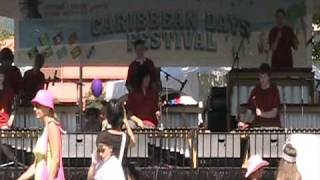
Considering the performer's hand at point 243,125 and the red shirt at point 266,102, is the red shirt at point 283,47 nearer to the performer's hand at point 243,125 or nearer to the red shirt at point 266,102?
the performer's hand at point 243,125

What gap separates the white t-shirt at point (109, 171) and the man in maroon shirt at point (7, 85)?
4.30 m

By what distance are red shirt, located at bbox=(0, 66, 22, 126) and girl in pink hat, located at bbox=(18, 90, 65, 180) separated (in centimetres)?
424

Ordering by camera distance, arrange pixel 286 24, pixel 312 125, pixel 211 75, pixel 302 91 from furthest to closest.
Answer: pixel 211 75, pixel 286 24, pixel 302 91, pixel 312 125

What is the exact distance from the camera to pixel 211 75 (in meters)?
18.0

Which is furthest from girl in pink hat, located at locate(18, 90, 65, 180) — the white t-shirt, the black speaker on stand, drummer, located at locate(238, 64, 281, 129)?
the black speaker on stand

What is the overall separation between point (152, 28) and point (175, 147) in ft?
14.2

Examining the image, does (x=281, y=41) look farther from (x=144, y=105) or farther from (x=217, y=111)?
(x=144, y=105)

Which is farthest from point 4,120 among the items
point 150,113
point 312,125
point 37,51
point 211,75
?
point 211,75

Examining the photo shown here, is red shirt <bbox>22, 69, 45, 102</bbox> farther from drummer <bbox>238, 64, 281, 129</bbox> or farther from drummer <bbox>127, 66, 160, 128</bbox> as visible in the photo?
drummer <bbox>238, 64, 281, 129</bbox>

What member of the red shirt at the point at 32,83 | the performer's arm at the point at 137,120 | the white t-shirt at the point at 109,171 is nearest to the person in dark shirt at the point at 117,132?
the white t-shirt at the point at 109,171

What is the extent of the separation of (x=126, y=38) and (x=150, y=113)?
322 cm

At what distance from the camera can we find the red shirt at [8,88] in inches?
456

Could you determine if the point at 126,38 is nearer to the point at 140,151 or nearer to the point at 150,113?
the point at 150,113

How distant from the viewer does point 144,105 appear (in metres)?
11.4
